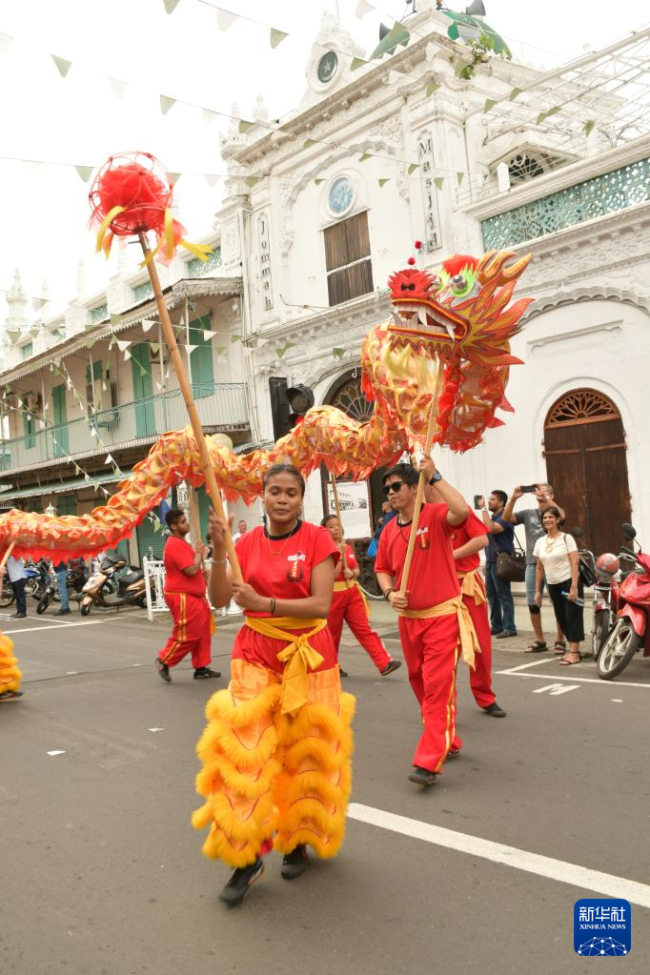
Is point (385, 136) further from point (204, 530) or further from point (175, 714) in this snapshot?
point (175, 714)

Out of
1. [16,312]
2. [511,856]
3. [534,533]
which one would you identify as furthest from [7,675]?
[16,312]

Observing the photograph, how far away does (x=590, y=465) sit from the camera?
38.9 ft

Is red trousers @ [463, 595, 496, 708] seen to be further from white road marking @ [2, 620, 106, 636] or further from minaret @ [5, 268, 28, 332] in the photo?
minaret @ [5, 268, 28, 332]

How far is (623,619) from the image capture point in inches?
275

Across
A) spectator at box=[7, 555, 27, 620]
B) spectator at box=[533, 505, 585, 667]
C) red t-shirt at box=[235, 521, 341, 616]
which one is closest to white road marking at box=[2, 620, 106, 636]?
spectator at box=[7, 555, 27, 620]

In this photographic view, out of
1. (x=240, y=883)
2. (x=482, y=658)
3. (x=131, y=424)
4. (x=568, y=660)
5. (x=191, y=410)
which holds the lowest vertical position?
(x=568, y=660)

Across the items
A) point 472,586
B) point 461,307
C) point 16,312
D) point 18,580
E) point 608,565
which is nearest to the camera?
point 461,307

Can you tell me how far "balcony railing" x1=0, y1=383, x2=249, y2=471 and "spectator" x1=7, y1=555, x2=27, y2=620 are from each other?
2732 mm

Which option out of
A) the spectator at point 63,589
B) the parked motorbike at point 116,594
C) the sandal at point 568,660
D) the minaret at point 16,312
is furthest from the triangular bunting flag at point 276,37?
the minaret at point 16,312

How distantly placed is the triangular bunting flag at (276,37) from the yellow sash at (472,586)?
4.02m

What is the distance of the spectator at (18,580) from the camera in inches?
563

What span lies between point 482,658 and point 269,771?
277 centimetres

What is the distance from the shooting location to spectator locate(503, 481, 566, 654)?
816 centimetres

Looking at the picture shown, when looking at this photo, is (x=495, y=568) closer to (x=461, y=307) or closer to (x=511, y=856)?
(x=461, y=307)
